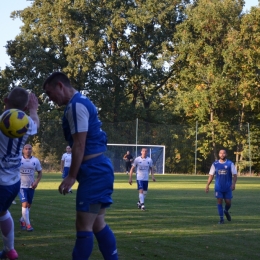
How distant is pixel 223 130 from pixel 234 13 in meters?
10.7

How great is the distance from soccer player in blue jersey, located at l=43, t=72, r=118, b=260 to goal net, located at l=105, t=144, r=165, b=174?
41084 millimetres

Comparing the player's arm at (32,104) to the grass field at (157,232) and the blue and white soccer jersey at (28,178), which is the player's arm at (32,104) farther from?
the blue and white soccer jersey at (28,178)

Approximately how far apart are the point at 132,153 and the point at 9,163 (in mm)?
41570

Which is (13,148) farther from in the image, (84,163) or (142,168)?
(142,168)

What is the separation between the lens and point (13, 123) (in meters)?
6.56

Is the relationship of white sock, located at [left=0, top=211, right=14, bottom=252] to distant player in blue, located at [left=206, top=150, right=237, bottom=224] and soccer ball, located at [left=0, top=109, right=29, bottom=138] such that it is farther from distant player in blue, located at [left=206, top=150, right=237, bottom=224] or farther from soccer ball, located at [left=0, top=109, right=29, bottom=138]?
distant player in blue, located at [left=206, top=150, right=237, bottom=224]

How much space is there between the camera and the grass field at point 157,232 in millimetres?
8922

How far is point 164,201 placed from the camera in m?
19.8

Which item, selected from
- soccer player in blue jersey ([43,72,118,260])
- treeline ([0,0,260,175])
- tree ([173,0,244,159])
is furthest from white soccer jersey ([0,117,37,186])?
tree ([173,0,244,159])

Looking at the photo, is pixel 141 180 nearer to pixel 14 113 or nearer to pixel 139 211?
pixel 139 211

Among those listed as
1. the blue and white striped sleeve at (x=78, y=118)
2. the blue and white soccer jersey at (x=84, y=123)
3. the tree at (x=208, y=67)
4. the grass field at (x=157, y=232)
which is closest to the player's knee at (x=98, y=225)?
the blue and white soccer jersey at (x=84, y=123)

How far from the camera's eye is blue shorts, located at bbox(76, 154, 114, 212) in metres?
5.79

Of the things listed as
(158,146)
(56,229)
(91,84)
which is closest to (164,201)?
(56,229)

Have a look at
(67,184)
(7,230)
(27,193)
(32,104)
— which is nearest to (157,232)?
(27,193)
